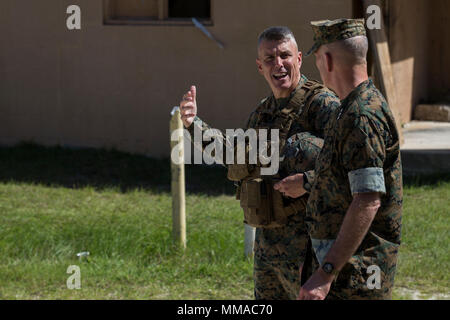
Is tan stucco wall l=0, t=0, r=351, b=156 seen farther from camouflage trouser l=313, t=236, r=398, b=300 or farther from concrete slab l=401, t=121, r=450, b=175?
camouflage trouser l=313, t=236, r=398, b=300

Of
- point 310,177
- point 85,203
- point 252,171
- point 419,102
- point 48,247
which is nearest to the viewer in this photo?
point 310,177

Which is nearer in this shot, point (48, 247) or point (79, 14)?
point (48, 247)

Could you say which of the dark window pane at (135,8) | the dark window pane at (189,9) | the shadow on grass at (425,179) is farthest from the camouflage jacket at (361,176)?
the dark window pane at (135,8)

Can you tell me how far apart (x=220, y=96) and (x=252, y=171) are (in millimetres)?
6069

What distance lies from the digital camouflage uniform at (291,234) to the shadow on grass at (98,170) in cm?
473

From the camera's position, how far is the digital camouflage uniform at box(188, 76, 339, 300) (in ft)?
10.6

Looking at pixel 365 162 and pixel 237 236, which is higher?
pixel 365 162

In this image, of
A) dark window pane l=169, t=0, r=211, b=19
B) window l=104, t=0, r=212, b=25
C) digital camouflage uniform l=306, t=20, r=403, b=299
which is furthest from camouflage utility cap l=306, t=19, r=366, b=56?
dark window pane l=169, t=0, r=211, b=19

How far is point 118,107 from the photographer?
974 cm

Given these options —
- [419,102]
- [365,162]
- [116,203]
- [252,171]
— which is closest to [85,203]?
[116,203]

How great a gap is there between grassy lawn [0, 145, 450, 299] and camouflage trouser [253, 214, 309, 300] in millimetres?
1762

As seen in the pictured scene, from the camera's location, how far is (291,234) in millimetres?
3336

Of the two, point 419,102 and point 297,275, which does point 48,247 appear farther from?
point 419,102

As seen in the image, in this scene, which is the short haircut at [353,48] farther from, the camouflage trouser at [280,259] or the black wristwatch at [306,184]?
the camouflage trouser at [280,259]
